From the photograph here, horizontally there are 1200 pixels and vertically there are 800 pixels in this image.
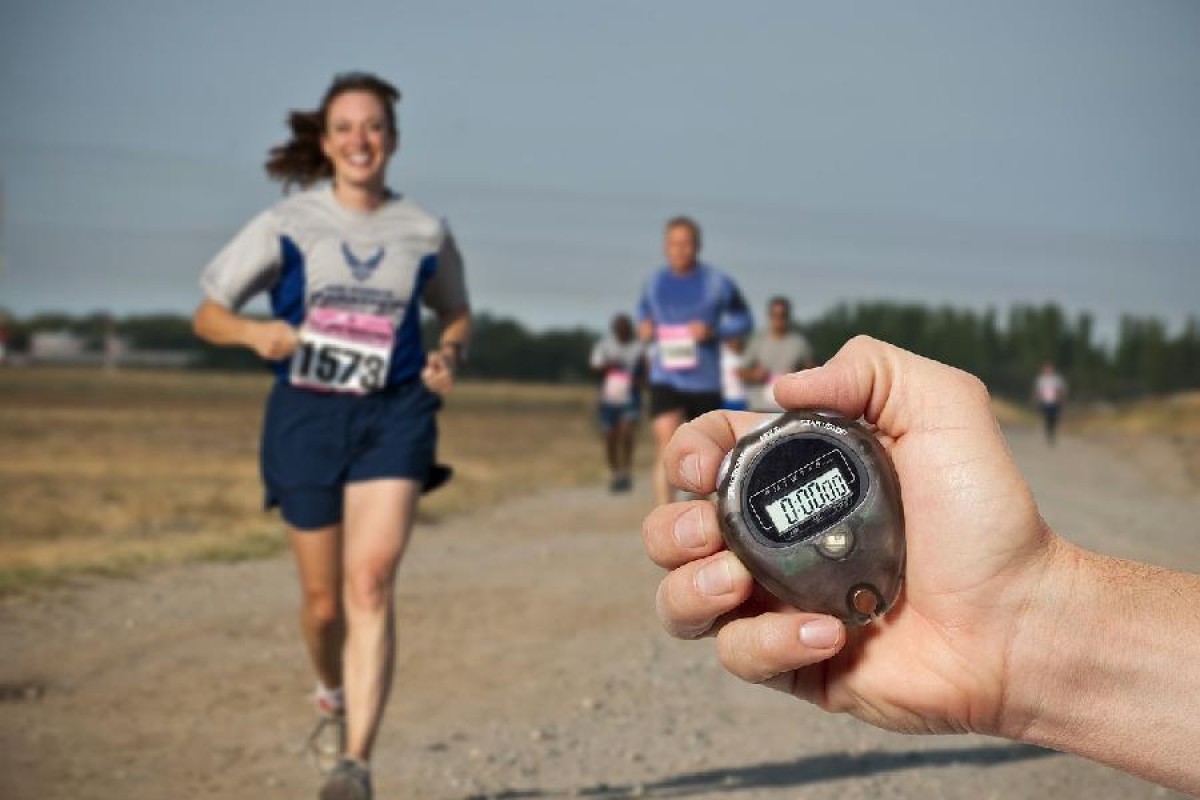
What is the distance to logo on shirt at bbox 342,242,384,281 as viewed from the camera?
6.53 m

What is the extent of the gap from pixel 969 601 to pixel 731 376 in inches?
484

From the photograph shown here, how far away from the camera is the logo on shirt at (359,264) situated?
653 cm

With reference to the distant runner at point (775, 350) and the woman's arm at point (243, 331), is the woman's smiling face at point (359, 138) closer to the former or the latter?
the woman's arm at point (243, 331)

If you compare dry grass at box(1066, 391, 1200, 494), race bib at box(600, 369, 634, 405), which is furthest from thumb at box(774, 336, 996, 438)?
dry grass at box(1066, 391, 1200, 494)

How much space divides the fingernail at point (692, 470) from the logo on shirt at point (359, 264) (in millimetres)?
4162

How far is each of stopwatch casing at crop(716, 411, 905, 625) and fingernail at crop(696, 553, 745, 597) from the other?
0.04 metres

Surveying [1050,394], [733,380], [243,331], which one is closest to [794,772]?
[243,331]

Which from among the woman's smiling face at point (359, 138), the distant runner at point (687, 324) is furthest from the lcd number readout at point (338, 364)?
the distant runner at point (687, 324)

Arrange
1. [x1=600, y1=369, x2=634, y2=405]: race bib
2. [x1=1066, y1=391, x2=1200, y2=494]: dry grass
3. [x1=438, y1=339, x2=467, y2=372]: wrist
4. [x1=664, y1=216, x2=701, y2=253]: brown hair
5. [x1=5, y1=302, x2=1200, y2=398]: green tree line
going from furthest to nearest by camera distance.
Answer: [x1=5, y1=302, x2=1200, y2=398]: green tree line, [x1=1066, y1=391, x2=1200, y2=494]: dry grass, [x1=600, y1=369, x2=634, y2=405]: race bib, [x1=664, y1=216, x2=701, y2=253]: brown hair, [x1=438, y1=339, x2=467, y2=372]: wrist

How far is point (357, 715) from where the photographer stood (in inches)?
242

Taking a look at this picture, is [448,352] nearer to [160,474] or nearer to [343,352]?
[343,352]

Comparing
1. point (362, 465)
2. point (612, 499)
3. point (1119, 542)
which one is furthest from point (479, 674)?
point (612, 499)

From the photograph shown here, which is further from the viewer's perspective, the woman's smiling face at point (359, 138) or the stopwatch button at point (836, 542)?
the woman's smiling face at point (359, 138)

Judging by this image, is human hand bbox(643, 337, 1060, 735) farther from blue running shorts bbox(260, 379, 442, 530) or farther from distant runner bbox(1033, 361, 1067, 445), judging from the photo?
distant runner bbox(1033, 361, 1067, 445)
